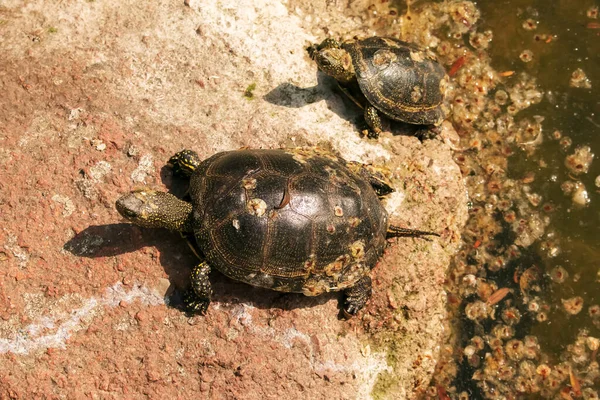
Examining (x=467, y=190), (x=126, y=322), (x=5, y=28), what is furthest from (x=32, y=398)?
(x=467, y=190)

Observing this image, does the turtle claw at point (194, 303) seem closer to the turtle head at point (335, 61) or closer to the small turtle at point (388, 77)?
the small turtle at point (388, 77)

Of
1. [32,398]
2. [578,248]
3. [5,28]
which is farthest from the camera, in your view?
[578,248]

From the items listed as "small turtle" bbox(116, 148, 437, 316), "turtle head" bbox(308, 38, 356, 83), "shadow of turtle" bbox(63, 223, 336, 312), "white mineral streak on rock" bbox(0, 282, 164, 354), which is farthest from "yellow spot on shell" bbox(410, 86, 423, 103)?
"white mineral streak on rock" bbox(0, 282, 164, 354)

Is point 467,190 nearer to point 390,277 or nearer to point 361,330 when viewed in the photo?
point 390,277

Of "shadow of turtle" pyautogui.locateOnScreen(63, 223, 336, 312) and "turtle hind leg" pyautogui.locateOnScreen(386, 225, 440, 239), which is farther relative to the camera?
"turtle hind leg" pyautogui.locateOnScreen(386, 225, 440, 239)

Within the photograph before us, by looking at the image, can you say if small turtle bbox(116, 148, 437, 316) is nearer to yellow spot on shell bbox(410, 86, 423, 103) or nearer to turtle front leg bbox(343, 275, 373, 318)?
turtle front leg bbox(343, 275, 373, 318)

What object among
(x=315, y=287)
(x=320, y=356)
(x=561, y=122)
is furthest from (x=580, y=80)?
Result: (x=320, y=356)
